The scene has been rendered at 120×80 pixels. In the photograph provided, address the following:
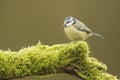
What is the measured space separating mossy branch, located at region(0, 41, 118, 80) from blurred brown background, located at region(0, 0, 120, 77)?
2.61 metres

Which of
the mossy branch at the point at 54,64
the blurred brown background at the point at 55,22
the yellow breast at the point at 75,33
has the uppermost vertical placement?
the blurred brown background at the point at 55,22

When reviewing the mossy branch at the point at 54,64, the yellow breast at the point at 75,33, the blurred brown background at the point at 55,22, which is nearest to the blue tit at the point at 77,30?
the yellow breast at the point at 75,33

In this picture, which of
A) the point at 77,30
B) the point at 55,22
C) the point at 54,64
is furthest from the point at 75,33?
the point at 55,22

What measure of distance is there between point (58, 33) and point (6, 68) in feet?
8.96

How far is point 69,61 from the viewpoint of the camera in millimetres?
2551

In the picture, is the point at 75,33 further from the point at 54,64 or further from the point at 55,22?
the point at 55,22

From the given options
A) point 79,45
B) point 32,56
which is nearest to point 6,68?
point 32,56

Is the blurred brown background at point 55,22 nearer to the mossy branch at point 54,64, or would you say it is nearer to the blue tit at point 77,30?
the blue tit at point 77,30

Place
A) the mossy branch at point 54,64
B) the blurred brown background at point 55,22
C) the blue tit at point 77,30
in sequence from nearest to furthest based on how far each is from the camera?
the mossy branch at point 54,64
the blue tit at point 77,30
the blurred brown background at point 55,22

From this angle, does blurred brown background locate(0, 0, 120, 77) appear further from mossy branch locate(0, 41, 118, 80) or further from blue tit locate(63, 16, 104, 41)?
mossy branch locate(0, 41, 118, 80)

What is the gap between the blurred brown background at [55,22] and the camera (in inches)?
205

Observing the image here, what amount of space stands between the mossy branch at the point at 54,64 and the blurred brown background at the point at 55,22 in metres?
2.61

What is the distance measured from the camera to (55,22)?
525cm

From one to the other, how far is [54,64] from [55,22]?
271 centimetres
